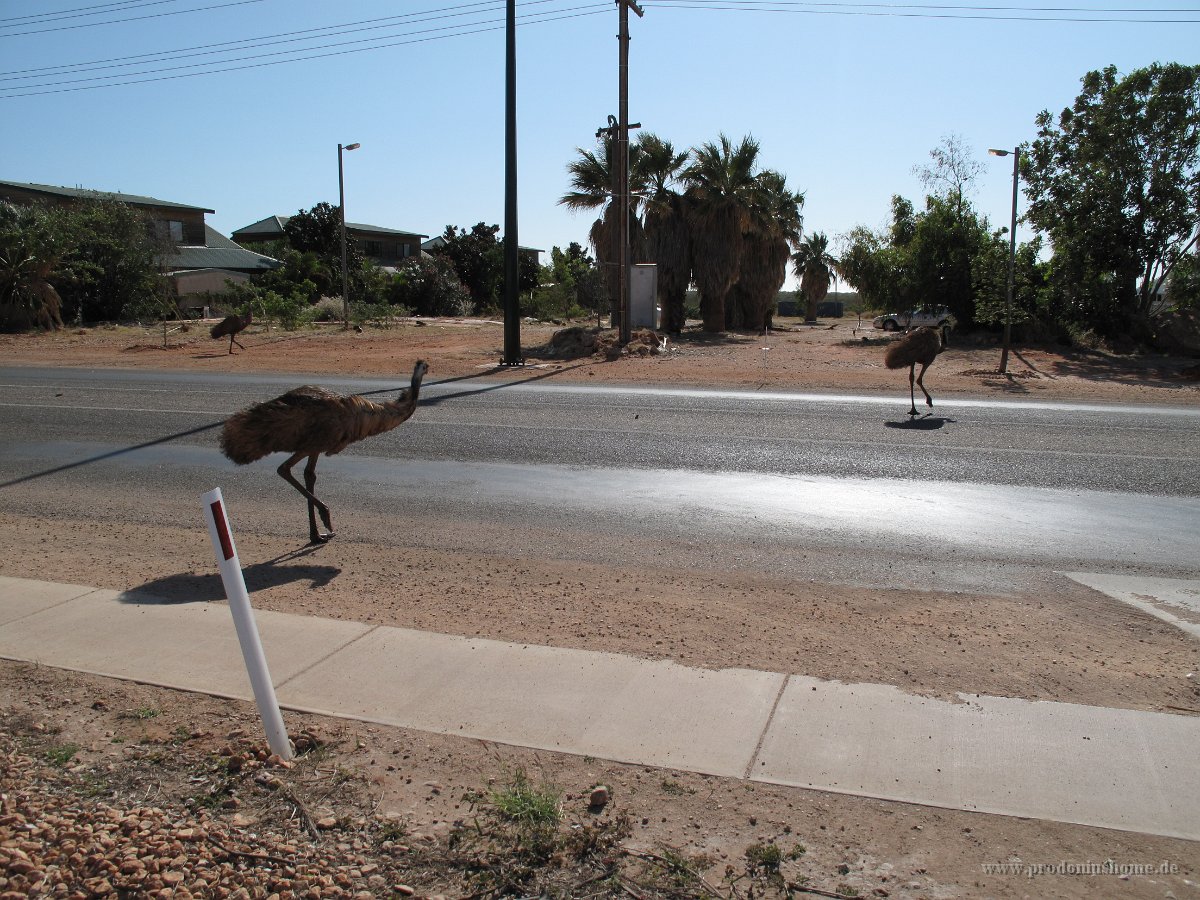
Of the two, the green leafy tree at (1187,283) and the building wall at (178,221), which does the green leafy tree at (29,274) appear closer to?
the building wall at (178,221)

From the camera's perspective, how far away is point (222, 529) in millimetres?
4141

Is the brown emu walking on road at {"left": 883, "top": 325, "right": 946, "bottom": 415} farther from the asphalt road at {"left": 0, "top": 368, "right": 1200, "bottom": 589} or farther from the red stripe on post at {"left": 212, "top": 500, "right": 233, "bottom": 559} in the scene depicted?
the red stripe on post at {"left": 212, "top": 500, "right": 233, "bottom": 559}

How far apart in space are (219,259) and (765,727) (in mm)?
64190

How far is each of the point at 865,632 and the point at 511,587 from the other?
2455 millimetres

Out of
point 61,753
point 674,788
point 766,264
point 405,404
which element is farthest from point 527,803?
point 766,264

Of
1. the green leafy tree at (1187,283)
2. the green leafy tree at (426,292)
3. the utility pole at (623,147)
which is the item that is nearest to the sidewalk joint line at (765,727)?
the utility pole at (623,147)

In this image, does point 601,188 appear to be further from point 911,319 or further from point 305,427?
point 305,427

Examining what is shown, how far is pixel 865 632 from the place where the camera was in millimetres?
5996

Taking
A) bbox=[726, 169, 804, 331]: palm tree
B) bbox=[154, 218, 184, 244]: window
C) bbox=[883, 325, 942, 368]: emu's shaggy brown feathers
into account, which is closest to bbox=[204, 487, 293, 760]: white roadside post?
bbox=[883, 325, 942, 368]: emu's shaggy brown feathers

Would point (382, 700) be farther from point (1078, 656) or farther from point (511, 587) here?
point (1078, 656)

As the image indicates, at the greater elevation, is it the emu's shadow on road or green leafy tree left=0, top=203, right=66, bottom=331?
green leafy tree left=0, top=203, right=66, bottom=331

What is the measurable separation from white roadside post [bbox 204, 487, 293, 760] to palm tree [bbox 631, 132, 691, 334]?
33.9 metres

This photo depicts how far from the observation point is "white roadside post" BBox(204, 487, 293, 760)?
4125mm

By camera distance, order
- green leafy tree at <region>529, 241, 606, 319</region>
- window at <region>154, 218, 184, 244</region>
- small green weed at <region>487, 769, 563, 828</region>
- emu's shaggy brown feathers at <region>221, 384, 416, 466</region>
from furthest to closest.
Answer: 1. window at <region>154, 218, 184, 244</region>
2. green leafy tree at <region>529, 241, 606, 319</region>
3. emu's shaggy brown feathers at <region>221, 384, 416, 466</region>
4. small green weed at <region>487, 769, 563, 828</region>
